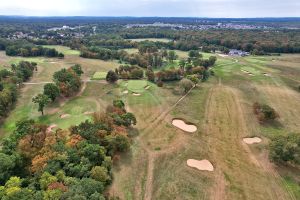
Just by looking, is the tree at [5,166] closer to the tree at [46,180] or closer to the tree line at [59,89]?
the tree at [46,180]

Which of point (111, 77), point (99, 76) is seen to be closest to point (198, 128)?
point (111, 77)

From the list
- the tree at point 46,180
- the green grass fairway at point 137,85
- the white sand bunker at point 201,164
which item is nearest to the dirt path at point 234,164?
the white sand bunker at point 201,164

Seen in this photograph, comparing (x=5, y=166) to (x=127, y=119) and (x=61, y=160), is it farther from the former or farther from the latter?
(x=127, y=119)

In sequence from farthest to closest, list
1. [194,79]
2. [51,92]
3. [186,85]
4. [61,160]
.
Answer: [194,79], [186,85], [51,92], [61,160]

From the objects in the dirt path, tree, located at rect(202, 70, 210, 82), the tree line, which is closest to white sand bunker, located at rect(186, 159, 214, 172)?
the dirt path

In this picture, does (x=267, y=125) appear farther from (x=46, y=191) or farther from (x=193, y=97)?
(x=46, y=191)

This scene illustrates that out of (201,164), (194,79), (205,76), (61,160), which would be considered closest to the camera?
(61,160)
